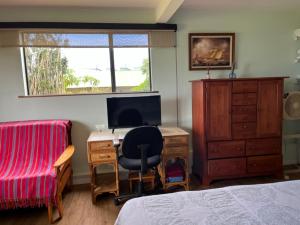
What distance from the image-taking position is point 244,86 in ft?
9.77

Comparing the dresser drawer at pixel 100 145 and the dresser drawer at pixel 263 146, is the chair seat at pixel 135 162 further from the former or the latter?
the dresser drawer at pixel 263 146

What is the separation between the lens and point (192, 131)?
340 centimetres

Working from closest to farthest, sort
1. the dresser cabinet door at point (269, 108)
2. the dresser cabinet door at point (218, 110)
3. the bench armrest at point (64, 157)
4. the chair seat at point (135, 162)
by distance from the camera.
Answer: the bench armrest at point (64, 157)
the chair seat at point (135, 162)
the dresser cabinet door at point (218, 110)
the dresser cabinet door at point (269, 108)

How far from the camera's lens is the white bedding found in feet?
3.72

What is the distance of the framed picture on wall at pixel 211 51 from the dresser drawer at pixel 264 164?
4.61ft

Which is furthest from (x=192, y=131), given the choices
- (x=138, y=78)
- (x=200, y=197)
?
(x=200, y=197)

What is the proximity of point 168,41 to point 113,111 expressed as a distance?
1274 millimetres

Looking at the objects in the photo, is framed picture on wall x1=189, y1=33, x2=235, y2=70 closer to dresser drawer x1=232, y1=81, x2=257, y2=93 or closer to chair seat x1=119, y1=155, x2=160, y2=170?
dresser drawer x1=232, y1=81, x2=257, y2=93

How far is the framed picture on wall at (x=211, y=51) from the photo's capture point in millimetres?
3311

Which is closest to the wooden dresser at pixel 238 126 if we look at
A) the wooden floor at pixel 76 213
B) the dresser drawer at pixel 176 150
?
the dresser drawer at pixel 176 150

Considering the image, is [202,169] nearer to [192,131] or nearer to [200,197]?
[192,131]

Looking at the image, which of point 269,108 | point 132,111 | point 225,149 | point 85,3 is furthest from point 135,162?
point 85,3

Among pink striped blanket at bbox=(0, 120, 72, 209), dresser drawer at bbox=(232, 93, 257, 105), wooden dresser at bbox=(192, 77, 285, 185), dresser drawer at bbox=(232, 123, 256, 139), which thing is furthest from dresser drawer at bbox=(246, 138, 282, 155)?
pink striped blanket at bbox=(0, 120, 72, 209)

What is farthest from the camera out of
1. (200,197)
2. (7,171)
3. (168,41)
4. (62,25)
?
(168,41)
